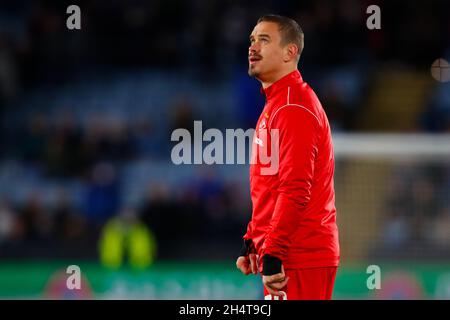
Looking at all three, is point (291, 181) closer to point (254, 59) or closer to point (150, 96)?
point (254, 59)

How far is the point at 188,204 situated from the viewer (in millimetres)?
10852

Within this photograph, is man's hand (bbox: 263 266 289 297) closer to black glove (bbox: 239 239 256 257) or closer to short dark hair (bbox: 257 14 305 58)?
black glove (bbox: 239 239 256 257)

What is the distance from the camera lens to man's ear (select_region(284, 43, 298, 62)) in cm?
441

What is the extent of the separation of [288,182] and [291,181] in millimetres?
13

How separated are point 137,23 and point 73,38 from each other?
3.11 feet

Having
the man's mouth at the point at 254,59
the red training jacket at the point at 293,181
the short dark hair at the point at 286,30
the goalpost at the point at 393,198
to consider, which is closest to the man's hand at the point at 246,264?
the red training jacket at the point at 293,181

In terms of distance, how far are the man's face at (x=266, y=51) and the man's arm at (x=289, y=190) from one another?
36cm

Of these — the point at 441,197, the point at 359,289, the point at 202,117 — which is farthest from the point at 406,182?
the point at 202,117

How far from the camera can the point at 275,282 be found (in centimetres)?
411

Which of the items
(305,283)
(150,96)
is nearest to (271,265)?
(305,283)

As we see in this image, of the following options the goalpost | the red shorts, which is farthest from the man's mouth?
the goalpost

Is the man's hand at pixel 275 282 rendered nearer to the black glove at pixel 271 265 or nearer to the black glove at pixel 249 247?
the black glove at pixel 271 265

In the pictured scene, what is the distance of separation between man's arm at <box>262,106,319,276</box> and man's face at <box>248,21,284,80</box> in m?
0.36

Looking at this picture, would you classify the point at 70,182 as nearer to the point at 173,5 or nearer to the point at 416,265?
the point at 173,5
